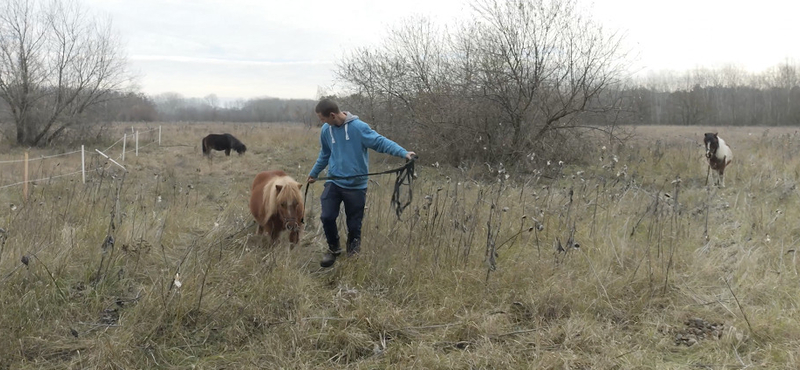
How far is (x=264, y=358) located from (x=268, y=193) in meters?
Result: 2.08

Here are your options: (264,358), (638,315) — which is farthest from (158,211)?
(638,315)

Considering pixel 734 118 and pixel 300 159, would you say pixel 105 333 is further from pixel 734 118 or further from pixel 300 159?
pixel 734 118

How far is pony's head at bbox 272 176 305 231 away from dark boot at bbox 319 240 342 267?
1.30 ft

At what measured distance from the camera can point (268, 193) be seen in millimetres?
4789

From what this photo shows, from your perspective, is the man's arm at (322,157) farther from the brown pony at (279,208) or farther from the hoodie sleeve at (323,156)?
the brown pony at (279,208)

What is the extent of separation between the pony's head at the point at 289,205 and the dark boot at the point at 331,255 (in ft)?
1.30

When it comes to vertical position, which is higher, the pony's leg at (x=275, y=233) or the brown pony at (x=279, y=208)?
the brown pony at (x=279, y=208)

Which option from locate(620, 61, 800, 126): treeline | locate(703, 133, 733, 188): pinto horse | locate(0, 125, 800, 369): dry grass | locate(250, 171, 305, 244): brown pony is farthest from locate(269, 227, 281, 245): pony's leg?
locate(620, 61, 800, 126): treeline

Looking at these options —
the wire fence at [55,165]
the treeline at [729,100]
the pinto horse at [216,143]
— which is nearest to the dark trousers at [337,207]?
the wire fence at [55,165]

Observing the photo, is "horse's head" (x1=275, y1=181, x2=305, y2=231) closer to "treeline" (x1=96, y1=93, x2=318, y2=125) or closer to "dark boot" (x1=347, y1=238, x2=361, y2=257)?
"dark boot" (x1=347, y1=238, x2=361, y2=257)

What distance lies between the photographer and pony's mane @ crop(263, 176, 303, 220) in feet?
14.4

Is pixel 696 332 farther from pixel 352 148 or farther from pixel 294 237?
pixel 294 237

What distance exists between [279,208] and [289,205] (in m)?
0.15

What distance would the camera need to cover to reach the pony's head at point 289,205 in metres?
4.38
